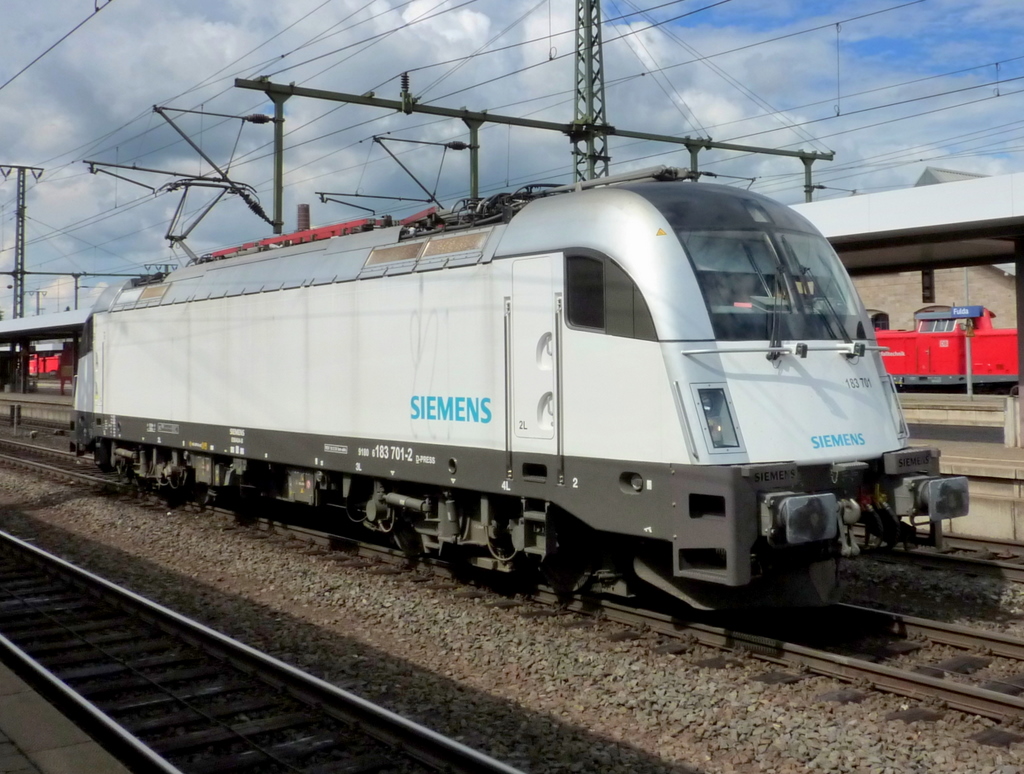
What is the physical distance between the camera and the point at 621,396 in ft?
24.5

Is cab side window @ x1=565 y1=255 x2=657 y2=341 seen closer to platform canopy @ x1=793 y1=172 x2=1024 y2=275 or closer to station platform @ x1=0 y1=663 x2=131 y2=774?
station platform @ x1=0 y1=663 x2=131 y2=774

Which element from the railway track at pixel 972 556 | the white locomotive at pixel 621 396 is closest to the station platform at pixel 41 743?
the white locomotive at pixel 621 396

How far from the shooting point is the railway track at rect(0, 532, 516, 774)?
568 cm

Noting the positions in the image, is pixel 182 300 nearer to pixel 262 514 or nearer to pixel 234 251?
pixel 234 251

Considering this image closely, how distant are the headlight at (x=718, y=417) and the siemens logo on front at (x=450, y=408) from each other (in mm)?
2207

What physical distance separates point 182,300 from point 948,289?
4087 centimetres

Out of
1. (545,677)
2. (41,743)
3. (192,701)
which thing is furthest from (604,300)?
(41,743)

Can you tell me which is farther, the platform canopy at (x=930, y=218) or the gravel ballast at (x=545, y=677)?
the platform canopy at (x=930, y=218)

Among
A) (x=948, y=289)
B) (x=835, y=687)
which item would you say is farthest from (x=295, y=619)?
(x=948, y=289)

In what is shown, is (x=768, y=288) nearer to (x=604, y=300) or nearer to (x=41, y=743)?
(x=604, y=300)

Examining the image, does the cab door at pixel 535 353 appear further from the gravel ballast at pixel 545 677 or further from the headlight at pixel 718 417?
the gravel ballast at pixel 545 677

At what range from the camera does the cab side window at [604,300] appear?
7383 millimetres

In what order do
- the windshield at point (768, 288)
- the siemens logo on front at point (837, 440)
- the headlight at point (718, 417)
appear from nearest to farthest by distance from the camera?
1. the headlight at point (718, 417)
2. the siemens logo on front at point (837, 440)
3. the windshield at point (768, 288)

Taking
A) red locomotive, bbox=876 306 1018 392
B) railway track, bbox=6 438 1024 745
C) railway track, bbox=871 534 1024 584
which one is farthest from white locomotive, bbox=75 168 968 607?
red locomotive, bbox=876 306 1018 392
